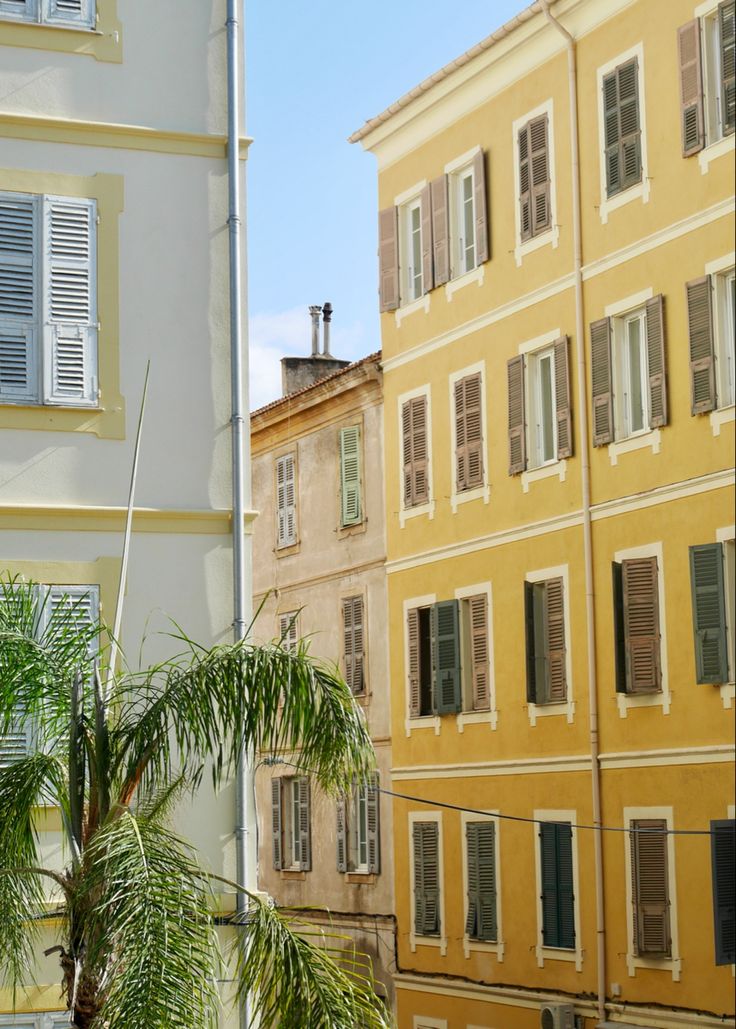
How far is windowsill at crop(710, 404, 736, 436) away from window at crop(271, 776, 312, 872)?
13011 millimetres

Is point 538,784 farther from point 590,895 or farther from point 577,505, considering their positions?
point 577,505

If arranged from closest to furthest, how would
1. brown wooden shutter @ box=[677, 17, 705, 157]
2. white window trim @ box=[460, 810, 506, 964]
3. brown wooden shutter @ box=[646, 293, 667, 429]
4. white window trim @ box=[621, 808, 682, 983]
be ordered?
white window trim @ box=[621, 808, 682, 983]
brown wooden shutter @ box=[677, 17, 705, 157]
brown wooden shutter @ box=[646, 293, 667, 429]
white window trim @ box=[460, 810, 506, 964]

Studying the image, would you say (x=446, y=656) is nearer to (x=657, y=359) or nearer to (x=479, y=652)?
(x=479, y=652)

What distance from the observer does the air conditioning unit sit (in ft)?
82.0

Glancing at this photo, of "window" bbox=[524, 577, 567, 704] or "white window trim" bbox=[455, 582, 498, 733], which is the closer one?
"window" bbox=[524, 577, 567, 704]

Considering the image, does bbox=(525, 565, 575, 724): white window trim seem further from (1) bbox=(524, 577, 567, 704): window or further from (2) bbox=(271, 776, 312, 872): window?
(2) bbox=(271, 776, 312, 872): window

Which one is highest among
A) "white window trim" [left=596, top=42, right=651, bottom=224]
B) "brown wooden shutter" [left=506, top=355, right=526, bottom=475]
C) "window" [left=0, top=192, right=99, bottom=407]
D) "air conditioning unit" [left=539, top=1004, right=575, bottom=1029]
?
"white window trim" [left=596, top=42, right=651, bottom=224]

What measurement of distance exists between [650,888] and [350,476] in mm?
11359

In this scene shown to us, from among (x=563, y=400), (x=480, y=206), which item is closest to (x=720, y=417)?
(x=563, y=400)

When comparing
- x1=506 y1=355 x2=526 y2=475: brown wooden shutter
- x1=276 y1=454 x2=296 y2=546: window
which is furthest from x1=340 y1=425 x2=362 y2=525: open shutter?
x1=506 y1=355 x2=526 y2=475: brown wooden shutter

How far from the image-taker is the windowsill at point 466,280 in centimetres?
2842

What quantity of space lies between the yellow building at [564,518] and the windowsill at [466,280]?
0.06 metres

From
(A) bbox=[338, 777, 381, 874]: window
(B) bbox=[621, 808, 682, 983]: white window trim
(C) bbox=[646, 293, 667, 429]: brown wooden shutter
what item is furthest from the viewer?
(A) bbox=[338, 777, 381, 874]: window

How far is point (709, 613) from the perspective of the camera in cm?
2242
